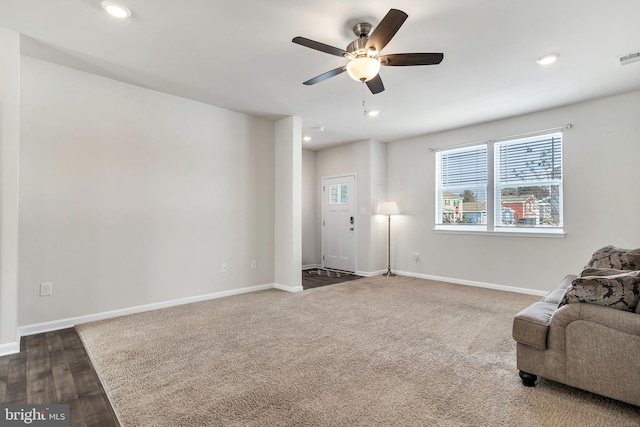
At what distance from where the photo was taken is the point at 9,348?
2674 mm

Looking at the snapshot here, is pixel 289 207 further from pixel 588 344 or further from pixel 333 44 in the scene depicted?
pixel 588 344

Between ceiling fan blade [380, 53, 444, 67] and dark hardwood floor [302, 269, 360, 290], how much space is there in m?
3.67

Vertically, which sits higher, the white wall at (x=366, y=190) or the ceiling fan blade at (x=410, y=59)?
the ceiling fan blade at (x=410, y=59)

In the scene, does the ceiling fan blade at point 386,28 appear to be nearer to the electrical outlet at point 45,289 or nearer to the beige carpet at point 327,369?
the beige carpet at point 327,369

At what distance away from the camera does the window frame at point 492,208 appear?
449 cm

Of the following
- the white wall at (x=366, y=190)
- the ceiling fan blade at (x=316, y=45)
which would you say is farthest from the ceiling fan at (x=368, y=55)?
the white wall at (x=366, y=190)

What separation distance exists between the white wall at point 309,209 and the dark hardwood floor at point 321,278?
1.72 ft

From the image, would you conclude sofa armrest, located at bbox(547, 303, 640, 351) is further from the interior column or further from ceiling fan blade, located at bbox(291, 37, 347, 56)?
the interior column

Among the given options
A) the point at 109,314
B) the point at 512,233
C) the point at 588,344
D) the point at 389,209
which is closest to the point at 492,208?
the point at 512,233

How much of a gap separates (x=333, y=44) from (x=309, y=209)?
185 inches

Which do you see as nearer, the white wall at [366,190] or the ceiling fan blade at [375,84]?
the ceiling fan blade at [375,84]

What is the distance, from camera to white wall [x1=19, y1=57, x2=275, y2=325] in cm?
321

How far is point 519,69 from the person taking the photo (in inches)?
131

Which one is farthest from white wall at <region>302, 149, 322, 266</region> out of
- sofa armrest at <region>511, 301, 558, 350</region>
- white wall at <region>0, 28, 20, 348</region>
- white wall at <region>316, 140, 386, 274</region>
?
sofa armrest at <region>511, 301, 558, 350</region>
